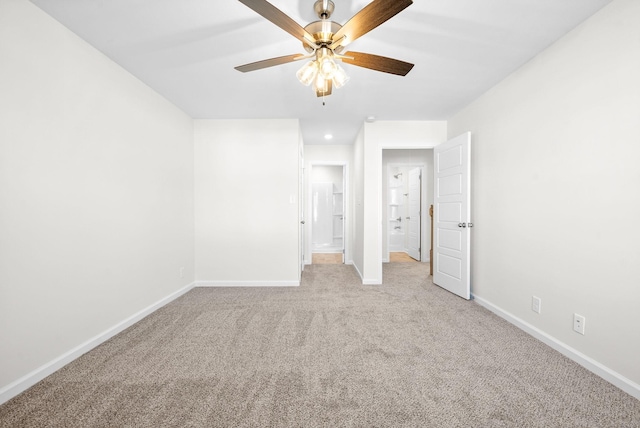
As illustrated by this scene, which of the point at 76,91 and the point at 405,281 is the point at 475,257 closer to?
the point at 405,281

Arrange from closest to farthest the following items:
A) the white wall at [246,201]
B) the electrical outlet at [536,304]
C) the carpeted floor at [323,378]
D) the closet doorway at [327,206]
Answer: the carpeted floor at [323,378] < the electrical outlet at [536,304] < the white wall at [246,201] < the closet doorway at [327,206]

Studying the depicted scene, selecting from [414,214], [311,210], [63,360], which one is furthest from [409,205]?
[63,360]

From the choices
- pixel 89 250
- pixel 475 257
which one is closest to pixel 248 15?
pixel 89 250

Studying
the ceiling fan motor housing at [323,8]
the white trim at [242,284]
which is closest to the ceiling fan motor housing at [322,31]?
the ceiling fan motor housing at [323,8]

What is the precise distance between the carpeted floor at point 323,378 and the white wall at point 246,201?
1125 mm

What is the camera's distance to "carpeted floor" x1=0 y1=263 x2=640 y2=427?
1.39m

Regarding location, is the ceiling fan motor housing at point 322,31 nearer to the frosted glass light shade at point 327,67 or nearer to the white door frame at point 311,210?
the frosted glass light shade at point 327,67

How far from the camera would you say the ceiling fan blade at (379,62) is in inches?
64.6

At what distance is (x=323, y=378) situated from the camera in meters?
1.71

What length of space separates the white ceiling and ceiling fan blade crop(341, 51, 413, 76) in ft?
1.11

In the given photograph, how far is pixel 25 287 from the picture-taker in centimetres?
165

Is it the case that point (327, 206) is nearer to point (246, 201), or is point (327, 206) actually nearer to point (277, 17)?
point (246, 201)

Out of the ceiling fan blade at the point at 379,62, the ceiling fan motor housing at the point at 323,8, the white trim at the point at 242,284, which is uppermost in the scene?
the ceiling fan motor housing at the point at 323,8

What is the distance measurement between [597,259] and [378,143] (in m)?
2.72
